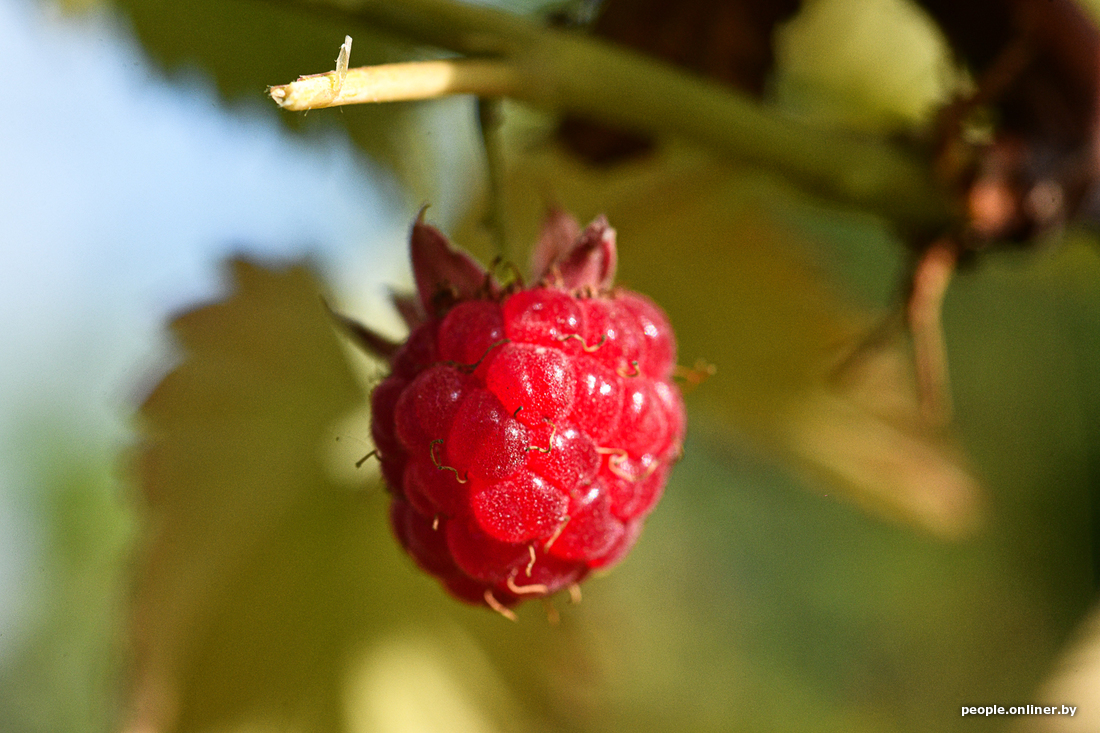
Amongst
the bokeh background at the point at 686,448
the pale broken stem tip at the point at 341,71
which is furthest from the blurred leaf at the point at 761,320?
the pale broken stem tip at the point at 341,71

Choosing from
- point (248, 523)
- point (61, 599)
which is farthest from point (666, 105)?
point (61, 599)

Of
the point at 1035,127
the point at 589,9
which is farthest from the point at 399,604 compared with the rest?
the point at 1035,127

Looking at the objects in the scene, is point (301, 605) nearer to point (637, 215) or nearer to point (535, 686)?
point (535, 686)

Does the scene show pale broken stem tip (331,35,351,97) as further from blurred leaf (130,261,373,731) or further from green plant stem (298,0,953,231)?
blurred leaf (130,261,373,731)

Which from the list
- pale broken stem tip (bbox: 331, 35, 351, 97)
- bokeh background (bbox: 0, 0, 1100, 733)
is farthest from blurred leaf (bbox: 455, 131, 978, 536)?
pale broken stem tip (bbox: 331, 35, 351, 97)

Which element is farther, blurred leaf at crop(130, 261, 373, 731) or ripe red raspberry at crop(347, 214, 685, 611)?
blurred leaf at crop(130, 261, 373, 731)

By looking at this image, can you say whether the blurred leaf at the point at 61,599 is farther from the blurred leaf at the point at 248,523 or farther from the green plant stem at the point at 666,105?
the green plant stem at the point at 666,105
